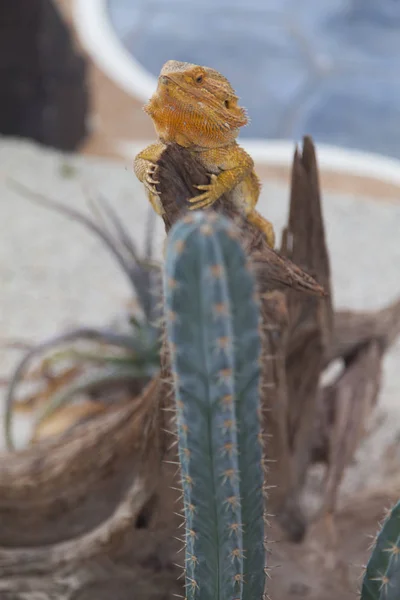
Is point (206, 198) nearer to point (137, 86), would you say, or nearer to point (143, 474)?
point (143, 474)

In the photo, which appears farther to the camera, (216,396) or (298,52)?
(298,52)

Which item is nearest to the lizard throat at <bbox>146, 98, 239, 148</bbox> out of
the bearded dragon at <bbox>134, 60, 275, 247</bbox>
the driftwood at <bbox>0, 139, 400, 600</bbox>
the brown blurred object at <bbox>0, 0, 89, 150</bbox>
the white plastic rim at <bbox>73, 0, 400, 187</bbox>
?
the bearded dragon at <bbox>134, 60, 275, 247</bbox>

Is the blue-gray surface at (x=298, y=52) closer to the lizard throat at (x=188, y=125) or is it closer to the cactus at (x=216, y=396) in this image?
the lizard throat at (x=188, y=125)

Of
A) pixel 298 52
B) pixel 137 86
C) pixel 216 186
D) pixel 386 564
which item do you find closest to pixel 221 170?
pixel 216 186

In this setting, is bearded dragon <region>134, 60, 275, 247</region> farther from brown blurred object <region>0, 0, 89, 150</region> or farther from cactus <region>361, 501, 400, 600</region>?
brown blurred object <region>0, 0, 89, 150</region>

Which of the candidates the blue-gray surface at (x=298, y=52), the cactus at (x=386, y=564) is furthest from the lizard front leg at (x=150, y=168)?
the blue-gray surface at (x=298, y=52)
